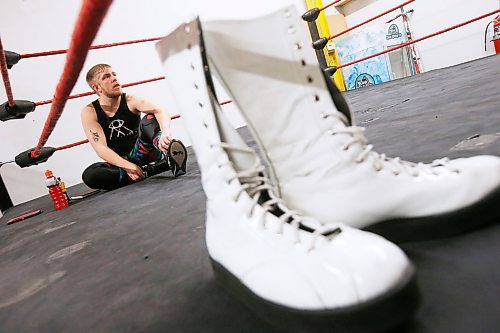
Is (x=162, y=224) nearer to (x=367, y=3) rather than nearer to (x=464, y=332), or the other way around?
(x=464, y=332)

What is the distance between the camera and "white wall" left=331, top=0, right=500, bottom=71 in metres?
3.69

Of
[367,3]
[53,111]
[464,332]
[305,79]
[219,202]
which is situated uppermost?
[367,3]

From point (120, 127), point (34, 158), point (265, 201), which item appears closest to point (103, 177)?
point (120, 127)

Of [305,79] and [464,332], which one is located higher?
[305,79]

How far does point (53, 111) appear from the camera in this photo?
1.36 metres

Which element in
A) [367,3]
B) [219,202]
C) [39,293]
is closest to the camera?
[219,202]

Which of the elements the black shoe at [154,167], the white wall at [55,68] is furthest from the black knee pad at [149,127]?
the white wall at [55,68]

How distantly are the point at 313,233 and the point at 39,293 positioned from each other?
0.59 metres

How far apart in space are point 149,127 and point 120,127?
9.3 inches

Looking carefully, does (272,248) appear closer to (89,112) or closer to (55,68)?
(89,112)

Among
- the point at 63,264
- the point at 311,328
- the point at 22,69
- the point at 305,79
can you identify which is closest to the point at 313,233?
the point at 311,328

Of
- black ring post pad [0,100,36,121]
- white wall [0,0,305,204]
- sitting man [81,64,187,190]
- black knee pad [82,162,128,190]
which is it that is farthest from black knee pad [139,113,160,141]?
white wall [0,0,305,204]

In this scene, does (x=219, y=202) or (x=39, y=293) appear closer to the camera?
(x=219, y=202)

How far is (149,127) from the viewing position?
6.60 ft
